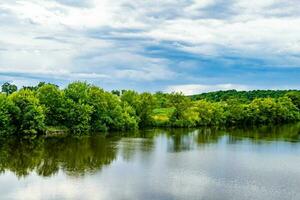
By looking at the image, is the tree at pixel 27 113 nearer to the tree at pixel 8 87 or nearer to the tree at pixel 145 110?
the tree at pixel 145 110

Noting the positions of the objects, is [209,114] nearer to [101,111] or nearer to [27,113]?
[101,111]

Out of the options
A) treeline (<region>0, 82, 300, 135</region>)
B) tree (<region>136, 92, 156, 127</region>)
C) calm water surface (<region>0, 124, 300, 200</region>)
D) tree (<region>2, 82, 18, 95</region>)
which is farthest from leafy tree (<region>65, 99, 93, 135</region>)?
tree (<region>2, 82, 18, 95</region>)

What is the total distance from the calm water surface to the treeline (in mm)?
4902

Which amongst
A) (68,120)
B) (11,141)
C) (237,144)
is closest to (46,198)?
(11,141)

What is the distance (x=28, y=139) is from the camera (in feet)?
173

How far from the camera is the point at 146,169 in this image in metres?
34.3

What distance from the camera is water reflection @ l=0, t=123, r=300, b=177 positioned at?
3525 centimetres

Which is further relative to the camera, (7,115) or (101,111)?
(101,111)

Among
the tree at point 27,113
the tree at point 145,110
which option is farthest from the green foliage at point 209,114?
the tree at point 27,113

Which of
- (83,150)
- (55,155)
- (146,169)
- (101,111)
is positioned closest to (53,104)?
(101,111)

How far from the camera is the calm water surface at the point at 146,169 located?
2719cm

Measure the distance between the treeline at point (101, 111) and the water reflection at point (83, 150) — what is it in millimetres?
4279

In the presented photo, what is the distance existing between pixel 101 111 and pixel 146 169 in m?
32.7

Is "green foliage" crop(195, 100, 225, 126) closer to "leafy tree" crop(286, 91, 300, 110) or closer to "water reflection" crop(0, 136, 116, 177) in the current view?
"water reflection" crop(0, 136, 116, 177)
